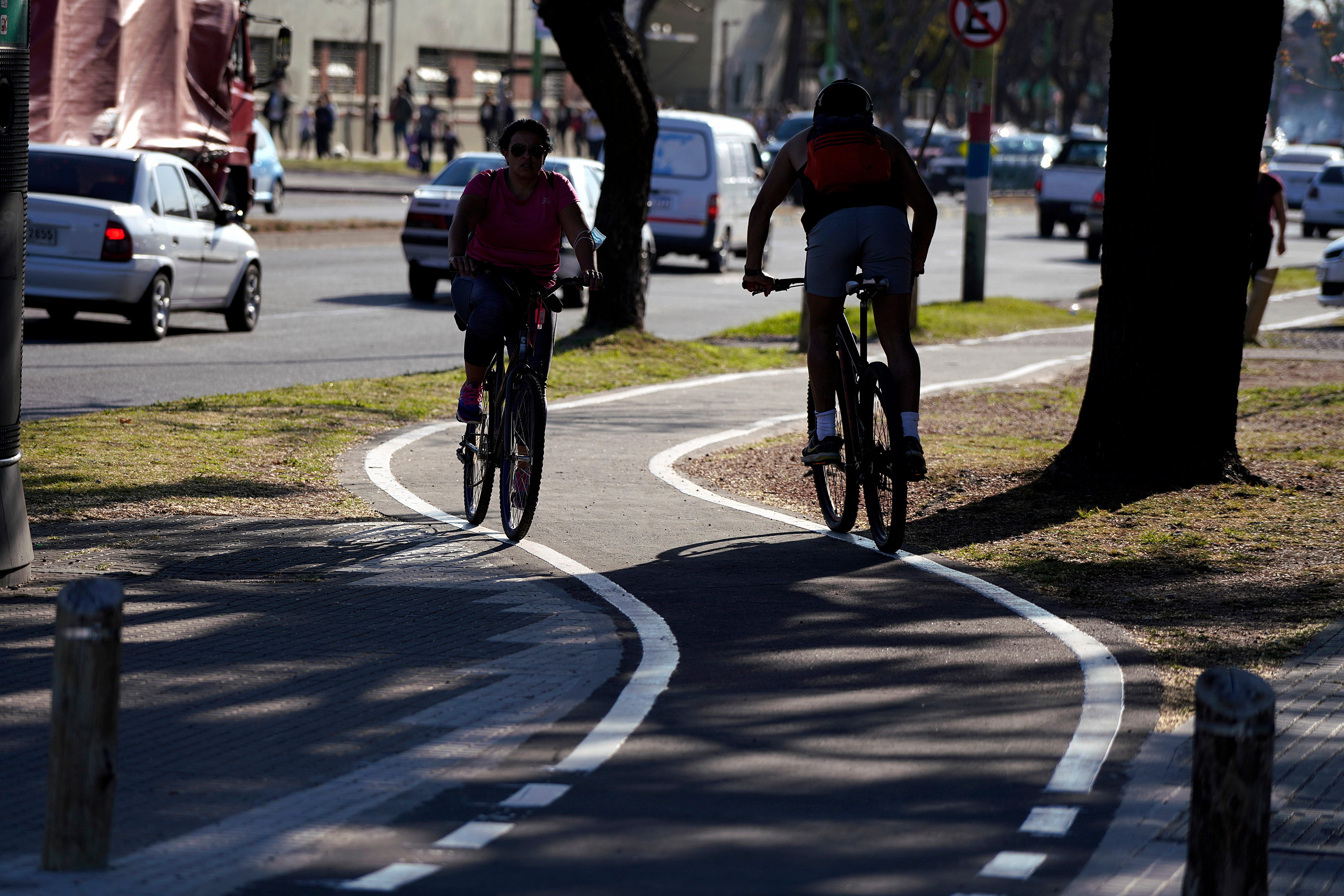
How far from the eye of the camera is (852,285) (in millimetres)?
7980

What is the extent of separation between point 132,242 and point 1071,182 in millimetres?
25273

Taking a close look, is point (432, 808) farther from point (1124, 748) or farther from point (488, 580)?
point (488, 580)

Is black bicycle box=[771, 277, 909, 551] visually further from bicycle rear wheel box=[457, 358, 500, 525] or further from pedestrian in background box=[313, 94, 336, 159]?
pedestrian in background box=[313, 94, 336, 159]

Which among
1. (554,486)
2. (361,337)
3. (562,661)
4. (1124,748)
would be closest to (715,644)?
(562,661)

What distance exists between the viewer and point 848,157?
7980 mm

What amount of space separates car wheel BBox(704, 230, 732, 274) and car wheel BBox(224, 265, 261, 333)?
31.7 ft

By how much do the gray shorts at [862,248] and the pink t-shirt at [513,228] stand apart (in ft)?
3.78

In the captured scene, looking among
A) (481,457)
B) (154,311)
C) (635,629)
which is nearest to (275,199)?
(154,311)

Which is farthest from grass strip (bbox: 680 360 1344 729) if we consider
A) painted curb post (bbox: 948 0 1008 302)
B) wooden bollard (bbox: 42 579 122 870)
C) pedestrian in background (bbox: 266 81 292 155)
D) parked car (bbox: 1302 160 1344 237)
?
pedestrian in background (bbox: 266 81 292 155)

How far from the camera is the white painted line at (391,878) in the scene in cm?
415

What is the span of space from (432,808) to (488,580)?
8.91ft

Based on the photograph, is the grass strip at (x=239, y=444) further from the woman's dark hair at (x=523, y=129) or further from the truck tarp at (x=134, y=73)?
the truck tarp at (x=134, y=73)

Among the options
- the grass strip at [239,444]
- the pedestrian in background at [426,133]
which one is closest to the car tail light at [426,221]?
the grass strip at [239,444]

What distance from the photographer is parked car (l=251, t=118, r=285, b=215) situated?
106ft
